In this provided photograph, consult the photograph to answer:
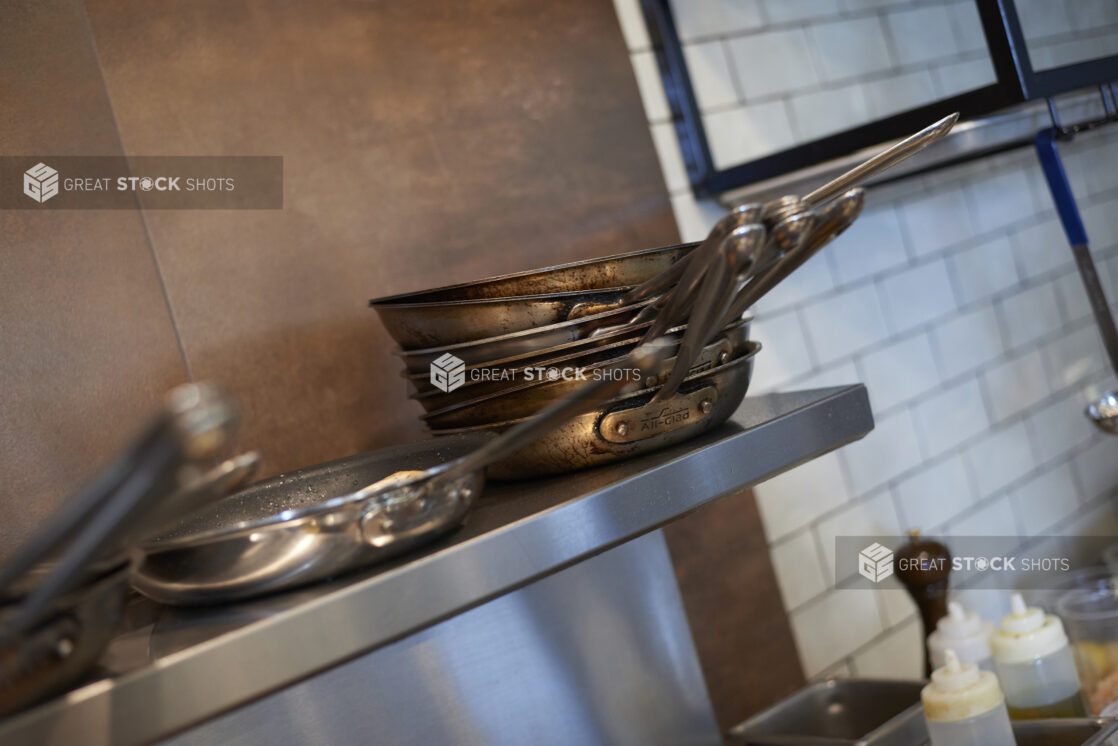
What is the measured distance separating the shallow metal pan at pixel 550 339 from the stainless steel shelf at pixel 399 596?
104 millimetres

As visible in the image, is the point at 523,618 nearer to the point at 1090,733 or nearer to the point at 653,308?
the point at 653,308

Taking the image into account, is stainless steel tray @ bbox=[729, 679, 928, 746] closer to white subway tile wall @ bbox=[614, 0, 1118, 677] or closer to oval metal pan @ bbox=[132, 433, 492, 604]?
white subway tile wall @ bbox=[614, 0, 1118, 677]

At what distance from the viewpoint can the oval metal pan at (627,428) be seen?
794mm

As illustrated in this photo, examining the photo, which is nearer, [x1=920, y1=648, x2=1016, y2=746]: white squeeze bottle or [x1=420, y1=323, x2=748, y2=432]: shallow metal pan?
[x1=420, y1=323, x2=748, y2=432]: shallow metal pan

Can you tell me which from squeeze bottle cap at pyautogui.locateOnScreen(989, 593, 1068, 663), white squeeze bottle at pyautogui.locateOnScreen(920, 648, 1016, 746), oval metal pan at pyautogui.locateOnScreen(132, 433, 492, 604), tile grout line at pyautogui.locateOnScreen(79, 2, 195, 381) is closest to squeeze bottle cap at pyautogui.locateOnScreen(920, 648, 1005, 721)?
white squeeze bottle at pyautogui.locateOnScreen(920, 648, 1016, 746)

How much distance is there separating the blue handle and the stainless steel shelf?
62 cm

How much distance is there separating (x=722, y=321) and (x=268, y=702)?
19.7 inches

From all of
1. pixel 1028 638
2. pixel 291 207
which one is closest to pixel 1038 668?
pixel 1028 638

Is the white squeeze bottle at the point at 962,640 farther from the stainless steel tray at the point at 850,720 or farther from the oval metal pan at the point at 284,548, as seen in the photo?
the oval metal pan at the point at 284,548

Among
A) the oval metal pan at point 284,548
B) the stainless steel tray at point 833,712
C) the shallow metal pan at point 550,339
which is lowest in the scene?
the stainless steel tray at point 833,712

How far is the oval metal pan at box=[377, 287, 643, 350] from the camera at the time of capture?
804 millimetres

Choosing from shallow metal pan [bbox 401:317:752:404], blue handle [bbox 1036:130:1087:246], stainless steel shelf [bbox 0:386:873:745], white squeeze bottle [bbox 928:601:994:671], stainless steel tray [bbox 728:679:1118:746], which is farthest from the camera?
blue handle [bbox 1036:130:1087:246]

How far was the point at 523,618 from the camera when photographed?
101 centimetres

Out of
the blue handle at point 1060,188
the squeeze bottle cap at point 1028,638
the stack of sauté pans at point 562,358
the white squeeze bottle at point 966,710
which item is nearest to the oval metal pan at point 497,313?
the stack of sauté pans at point 562,358
